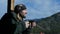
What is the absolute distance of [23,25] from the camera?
13.1 feet

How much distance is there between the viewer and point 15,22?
3953mm

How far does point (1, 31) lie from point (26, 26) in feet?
1.30

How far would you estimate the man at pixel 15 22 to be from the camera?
13.0ft

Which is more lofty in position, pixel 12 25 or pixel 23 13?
pixel 23 13

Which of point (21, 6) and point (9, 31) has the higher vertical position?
point (21, 6)

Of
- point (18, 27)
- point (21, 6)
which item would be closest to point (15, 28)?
point (18, 27)

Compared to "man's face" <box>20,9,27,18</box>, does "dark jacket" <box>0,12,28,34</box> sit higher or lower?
lower

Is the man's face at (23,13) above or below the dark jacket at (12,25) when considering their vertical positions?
above

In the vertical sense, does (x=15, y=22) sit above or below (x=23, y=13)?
below

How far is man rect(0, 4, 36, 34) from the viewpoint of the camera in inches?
156

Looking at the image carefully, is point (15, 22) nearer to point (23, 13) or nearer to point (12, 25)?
point (12, 25)

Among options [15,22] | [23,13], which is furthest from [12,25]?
[23,13]

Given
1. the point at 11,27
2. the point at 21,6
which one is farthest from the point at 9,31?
the point at 21,6

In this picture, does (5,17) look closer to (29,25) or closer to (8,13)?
(8,13)
